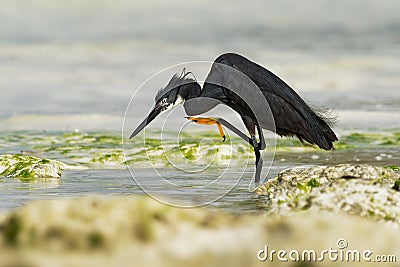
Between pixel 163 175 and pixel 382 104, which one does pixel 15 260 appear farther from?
pixel 382 104

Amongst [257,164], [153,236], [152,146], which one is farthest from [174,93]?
[153,236]

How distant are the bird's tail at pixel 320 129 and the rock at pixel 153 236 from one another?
5289 millimetres

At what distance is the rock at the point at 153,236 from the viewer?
2.77 m

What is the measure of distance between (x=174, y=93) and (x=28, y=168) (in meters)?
2.55

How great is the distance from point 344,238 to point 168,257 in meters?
0.93

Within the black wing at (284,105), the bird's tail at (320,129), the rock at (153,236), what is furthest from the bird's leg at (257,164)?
the rock at (153,236)

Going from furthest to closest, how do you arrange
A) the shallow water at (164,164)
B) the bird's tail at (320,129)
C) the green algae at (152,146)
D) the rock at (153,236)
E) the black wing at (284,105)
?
the green algae at (152,146) < the bird's tail at (320,129) < the black wing at (284,105) < the shallow water at (164,164) < the rock at (153,236)

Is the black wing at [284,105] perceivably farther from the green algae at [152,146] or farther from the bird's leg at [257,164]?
the green algae at [152,146]

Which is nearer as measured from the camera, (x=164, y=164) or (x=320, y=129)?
(x=320, y=129)

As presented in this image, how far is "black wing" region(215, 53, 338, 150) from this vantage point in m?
8.28

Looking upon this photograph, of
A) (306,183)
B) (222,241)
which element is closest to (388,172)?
(306,183)

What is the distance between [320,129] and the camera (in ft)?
28.8

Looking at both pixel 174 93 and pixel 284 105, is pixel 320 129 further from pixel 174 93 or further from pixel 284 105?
pixel 174 93

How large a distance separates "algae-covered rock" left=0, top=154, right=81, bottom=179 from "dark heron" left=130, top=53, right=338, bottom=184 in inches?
64.8
